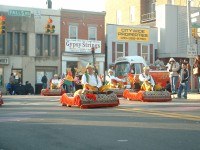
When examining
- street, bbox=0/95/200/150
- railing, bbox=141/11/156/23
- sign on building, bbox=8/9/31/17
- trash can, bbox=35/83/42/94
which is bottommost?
street, bbox=0/95/200/150

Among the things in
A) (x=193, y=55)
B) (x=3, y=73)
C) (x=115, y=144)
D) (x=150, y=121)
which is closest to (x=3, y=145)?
(x=115, y=144)

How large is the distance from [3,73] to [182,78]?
23.6 metres

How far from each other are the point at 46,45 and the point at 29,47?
6.37 ft

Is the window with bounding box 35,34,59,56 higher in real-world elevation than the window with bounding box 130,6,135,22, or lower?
lower

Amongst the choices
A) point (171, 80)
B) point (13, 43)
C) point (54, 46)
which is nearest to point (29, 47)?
point (13, 43)

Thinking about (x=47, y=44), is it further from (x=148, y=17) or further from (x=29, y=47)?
(x=148, y=17)

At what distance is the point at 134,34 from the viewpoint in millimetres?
45594

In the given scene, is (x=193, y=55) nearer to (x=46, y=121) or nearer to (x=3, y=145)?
(x=46, y=121)

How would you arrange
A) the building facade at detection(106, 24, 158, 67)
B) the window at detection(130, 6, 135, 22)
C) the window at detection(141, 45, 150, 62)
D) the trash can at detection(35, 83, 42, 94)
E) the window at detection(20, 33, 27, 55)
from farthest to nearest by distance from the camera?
1. the window at detection(130, 6, 135, 22)
2. the window at detection(141, 45, 150, 62)
3. the building facade at detection(106, 24, 158, 67)
4. the window at detection(20, 33, 27, 55)
5. the trash can at detection(35, 83, 42, 94)

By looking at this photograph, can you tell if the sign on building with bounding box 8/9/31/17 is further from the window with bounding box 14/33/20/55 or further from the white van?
the white van

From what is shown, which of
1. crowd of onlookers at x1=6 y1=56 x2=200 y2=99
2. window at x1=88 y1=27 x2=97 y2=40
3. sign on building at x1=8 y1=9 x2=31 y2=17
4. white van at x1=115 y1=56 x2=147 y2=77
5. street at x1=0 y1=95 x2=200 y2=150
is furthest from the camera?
window at x1=88 y1=27 x2=97 y2=40

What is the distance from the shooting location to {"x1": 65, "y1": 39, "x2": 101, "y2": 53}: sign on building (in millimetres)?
42344

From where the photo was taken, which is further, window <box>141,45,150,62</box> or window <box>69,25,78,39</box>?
window <box>141,45,150,62</box>

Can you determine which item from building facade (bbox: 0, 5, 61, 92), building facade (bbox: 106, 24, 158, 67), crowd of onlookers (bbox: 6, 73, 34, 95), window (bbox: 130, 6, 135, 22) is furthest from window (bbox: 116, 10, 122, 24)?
crowd of onlookers (bbox: 6, 73, 34, 95)
